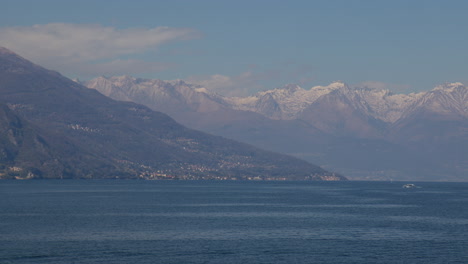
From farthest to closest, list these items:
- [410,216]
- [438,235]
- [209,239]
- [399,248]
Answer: [410,216], [438,235], [209,239], [399,248]

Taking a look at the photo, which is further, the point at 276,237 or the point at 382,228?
the point at 382,228

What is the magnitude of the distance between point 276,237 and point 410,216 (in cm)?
6837

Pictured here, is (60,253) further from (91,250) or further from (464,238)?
(464,238)

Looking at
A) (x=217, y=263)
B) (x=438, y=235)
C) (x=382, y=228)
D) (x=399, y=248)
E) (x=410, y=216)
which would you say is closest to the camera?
(x=217, y=263)

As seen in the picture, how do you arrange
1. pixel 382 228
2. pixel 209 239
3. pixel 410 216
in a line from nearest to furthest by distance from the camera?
1. pixel 209 239
2. pixel 382 228
3. pixel 410 216

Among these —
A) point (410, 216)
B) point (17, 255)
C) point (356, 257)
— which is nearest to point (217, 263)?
point (356, 257)

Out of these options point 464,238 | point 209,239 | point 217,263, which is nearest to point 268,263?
point 217,263

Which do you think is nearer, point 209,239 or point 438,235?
point 209,239

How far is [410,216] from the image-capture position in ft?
614

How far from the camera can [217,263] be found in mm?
101688

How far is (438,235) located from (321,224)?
29440 millimetres

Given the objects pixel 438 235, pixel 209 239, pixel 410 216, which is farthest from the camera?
pixel 410 216

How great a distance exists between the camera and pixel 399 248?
388ft

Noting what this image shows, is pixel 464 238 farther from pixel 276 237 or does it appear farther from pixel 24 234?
pixel 24 234
